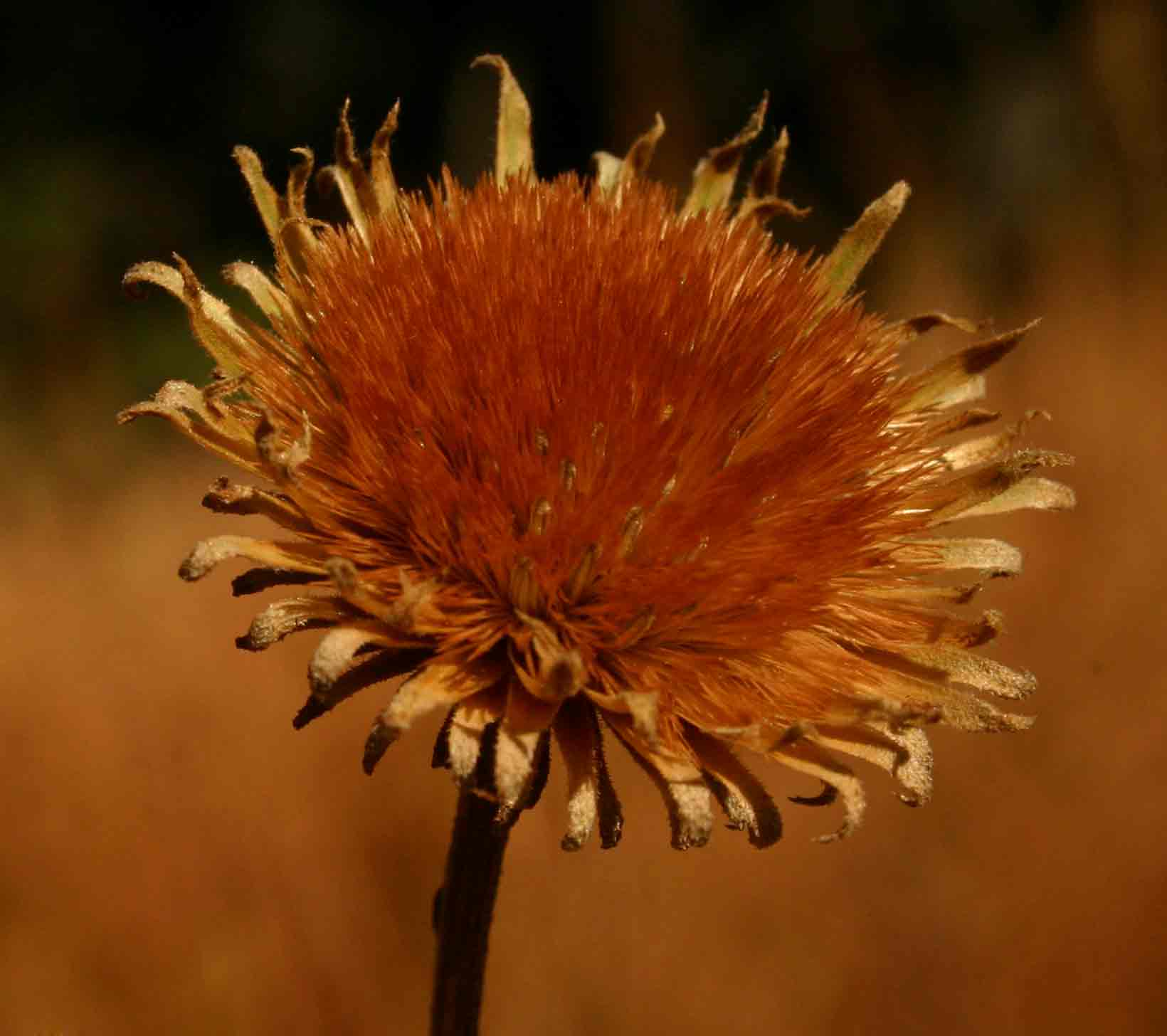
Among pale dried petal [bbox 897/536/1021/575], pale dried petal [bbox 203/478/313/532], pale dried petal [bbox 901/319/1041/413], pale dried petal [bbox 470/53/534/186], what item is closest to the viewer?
pale dried petal [bbox 203/478/313/532]

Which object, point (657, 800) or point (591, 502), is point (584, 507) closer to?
point (591, 502)

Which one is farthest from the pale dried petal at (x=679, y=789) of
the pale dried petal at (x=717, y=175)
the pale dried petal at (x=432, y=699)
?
the pale dried petal at (x=717, y=175)

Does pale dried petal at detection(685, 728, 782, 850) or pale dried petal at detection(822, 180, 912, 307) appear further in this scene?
pale dried petal at detection(822, 180, 912, 307)

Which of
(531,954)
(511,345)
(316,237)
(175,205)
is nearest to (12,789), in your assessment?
(531,954)

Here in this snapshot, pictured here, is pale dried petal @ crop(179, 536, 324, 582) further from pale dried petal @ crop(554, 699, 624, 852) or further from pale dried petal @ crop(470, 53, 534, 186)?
pale dried petal @ crop(470, 53, 534, 186)

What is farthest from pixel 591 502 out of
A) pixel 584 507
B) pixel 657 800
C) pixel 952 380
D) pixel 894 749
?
pixel 657 800

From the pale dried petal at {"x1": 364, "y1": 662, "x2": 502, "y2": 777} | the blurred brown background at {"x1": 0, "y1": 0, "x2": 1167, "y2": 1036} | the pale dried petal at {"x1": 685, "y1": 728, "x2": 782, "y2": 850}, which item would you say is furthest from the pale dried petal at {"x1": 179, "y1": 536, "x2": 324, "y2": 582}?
the blurred brown background at {"x1": 0, "y1": 0, "x2": 1167, "y2": 1036}

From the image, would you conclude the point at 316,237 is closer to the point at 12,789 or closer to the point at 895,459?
the point at 895,459
